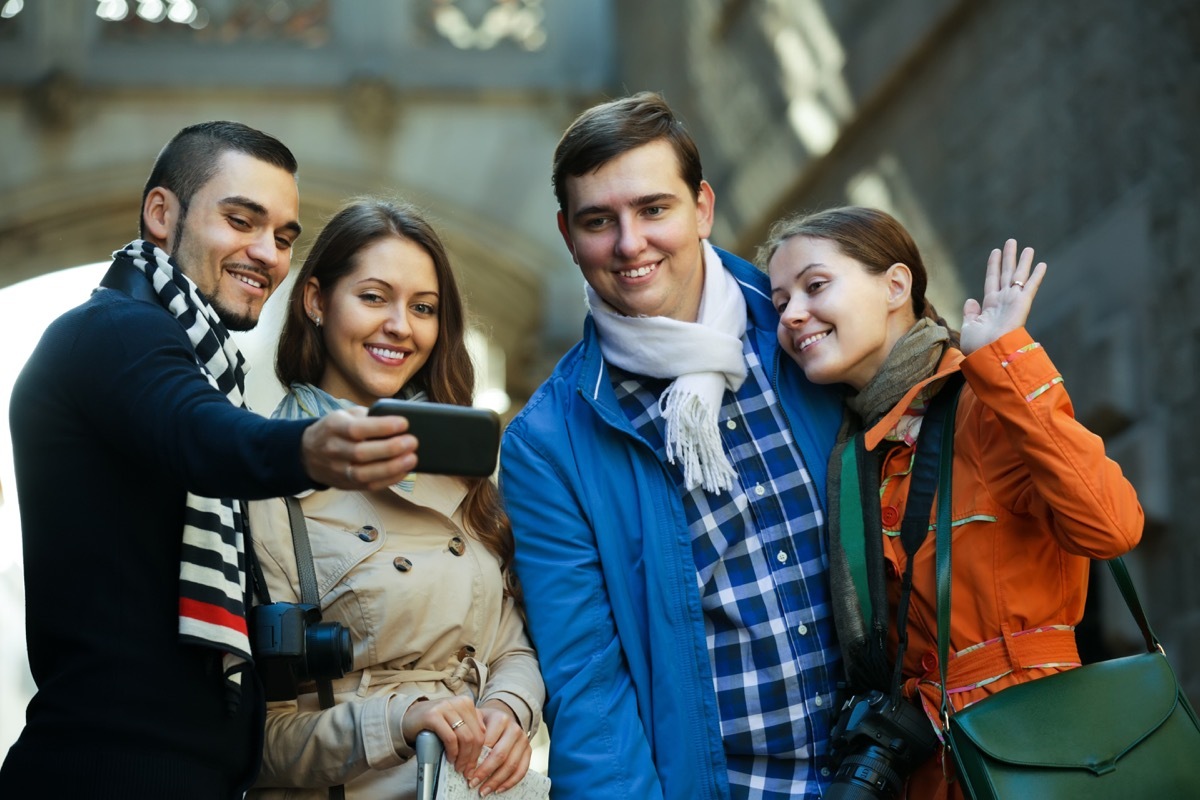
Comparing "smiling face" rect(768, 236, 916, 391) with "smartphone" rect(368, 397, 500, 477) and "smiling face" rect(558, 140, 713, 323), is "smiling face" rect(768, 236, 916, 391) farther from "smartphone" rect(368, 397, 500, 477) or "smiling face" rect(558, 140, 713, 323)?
"smartphone" rect(368, 397, 500, 477)

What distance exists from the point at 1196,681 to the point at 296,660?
309cm

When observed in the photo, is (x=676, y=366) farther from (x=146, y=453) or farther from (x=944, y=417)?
(x=146, y=453)

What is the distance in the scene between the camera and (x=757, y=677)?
122 inches

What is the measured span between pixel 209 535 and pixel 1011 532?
145 centimetres

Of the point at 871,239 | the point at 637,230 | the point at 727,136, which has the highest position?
the point at 727,136

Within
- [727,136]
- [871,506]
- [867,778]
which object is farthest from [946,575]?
[727,136]

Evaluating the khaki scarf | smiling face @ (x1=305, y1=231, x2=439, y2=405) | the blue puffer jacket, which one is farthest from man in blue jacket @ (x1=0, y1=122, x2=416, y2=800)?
the khaki scarf

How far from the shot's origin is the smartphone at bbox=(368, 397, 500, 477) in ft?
6.61

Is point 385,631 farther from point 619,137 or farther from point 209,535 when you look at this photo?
point 619,137

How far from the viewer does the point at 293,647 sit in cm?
265

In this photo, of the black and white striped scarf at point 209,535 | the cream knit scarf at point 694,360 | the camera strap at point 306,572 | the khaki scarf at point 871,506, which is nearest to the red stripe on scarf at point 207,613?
the black and white striped scarf at point 209,535

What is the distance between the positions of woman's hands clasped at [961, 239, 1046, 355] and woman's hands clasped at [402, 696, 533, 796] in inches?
44.3

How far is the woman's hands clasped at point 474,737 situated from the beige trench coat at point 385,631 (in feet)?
0.16

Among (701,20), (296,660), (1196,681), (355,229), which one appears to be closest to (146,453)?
(296,660)
